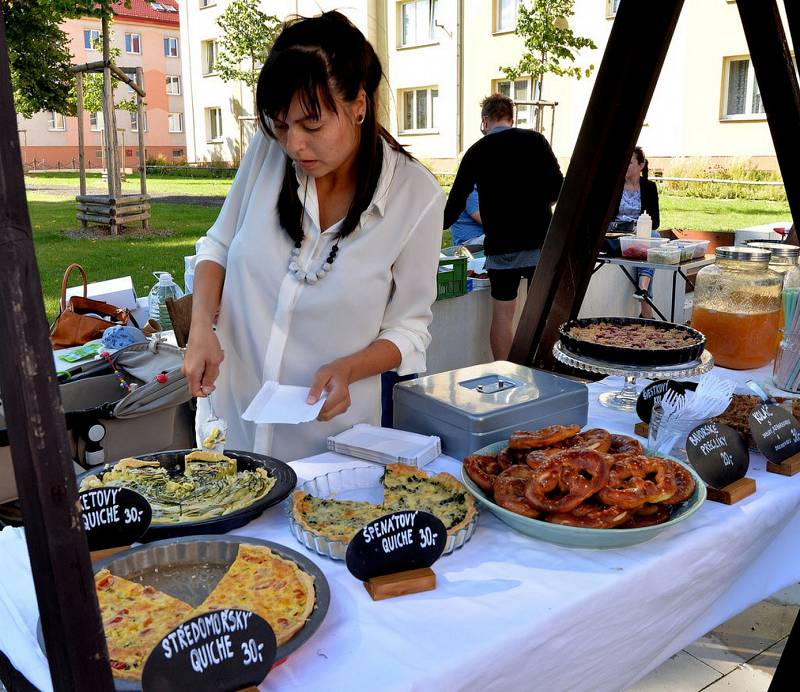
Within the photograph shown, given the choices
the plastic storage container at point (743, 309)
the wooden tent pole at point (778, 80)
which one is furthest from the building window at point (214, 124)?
the plastic storage container at point (743, 309)

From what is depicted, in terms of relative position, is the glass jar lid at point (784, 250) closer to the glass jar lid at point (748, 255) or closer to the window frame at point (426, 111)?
the glass jar lid at point (748, 255)

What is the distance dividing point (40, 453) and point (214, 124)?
24.6 m

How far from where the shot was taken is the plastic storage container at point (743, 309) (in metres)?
2.12

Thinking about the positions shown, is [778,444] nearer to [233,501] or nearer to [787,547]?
[787,547]

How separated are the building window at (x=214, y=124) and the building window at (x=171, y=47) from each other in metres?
10.3

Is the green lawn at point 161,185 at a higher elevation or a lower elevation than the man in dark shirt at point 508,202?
higher

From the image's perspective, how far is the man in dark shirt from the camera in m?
4.43

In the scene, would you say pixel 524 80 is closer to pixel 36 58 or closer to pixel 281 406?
pixel 36 58

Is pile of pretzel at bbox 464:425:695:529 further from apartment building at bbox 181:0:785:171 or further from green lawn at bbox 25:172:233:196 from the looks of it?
green lawn at bbox 25:172:233:196

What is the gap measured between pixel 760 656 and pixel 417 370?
133 cm

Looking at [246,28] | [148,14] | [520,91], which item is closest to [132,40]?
[148,14]

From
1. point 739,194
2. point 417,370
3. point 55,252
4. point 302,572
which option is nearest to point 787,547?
point 417,370

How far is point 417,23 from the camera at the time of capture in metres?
17.9

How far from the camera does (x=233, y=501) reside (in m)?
1.23
